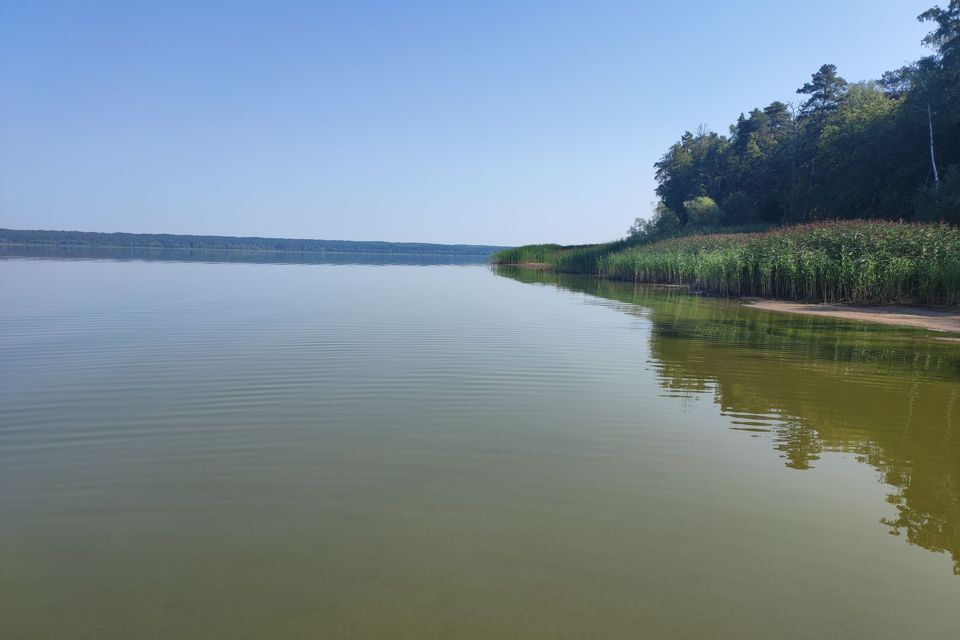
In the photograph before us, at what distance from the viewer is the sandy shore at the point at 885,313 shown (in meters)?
16.6

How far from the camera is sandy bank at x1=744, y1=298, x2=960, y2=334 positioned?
54.6ft

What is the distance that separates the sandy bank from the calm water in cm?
764

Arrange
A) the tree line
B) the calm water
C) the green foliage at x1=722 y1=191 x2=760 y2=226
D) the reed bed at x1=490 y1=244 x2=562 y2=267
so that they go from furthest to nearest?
the reed bed at x1=490 y1=244 x2=562 y2=267
the green foliage at x1=722 y1=191 x2=760 y2=226
the tree line
the calm water

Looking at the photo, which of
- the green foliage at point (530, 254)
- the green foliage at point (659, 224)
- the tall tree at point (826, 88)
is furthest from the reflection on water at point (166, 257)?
the tall tree at point (826, 88)

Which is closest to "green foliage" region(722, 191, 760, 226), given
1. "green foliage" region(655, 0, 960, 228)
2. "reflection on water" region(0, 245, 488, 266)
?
"green foliage" region(655, 0, 960, 228)

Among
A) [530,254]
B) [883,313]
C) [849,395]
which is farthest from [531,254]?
[849,395]

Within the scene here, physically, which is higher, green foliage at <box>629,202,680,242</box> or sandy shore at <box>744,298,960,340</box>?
green foliage at <box>629,202,680,242</box>

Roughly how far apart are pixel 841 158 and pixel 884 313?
34.7 m

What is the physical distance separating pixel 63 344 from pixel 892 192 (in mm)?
46217

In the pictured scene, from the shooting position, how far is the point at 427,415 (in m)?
6.73

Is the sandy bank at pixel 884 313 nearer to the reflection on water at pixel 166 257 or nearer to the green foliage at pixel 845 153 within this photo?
the green foliage at pixel 845 153

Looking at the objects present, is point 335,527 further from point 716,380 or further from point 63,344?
point 63,344

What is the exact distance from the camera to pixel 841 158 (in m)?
48.2

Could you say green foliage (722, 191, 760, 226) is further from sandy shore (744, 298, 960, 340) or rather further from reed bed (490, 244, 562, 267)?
sandy shore (744, 298, 960, 340)
